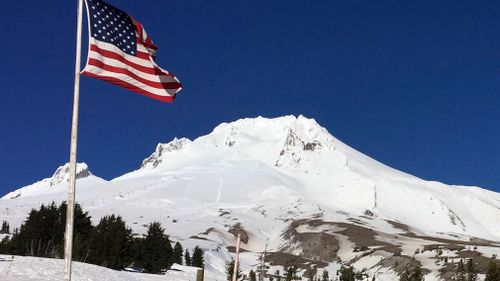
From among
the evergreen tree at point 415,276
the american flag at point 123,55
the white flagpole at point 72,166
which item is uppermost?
the american flag at point 123,55

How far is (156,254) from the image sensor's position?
66375mm

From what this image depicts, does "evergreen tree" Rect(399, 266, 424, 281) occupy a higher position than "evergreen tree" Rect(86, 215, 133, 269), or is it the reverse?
"evergreen tree" Rect(86, 215, 133, 269)

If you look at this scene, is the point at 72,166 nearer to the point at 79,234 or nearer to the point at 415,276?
the point at 79,234

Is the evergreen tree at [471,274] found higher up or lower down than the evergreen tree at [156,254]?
lower down

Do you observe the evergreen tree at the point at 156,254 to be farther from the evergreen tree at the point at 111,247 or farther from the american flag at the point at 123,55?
the american flag at the point at 123,55

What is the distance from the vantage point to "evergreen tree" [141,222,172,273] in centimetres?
6519

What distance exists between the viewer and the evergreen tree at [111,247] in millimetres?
57656

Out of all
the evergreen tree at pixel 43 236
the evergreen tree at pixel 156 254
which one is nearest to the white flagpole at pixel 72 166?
the evergreen tree at pixel 43 236

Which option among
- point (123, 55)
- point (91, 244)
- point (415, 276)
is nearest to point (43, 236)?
point (91, 244)

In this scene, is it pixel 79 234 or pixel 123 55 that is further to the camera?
pixel 79 234

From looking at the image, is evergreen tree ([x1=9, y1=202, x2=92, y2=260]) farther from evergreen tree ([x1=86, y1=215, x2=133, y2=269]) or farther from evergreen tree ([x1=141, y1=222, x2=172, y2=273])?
evergreen tree ([x1=141, y1=222, x2=172, y2=273])

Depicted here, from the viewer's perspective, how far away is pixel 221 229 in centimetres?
19775

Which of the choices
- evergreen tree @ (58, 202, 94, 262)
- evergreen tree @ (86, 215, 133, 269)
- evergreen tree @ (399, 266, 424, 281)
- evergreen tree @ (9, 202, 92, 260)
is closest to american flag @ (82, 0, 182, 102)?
evergreen tree @ (58, 202, 94, 262)

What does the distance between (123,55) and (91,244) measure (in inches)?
1829
